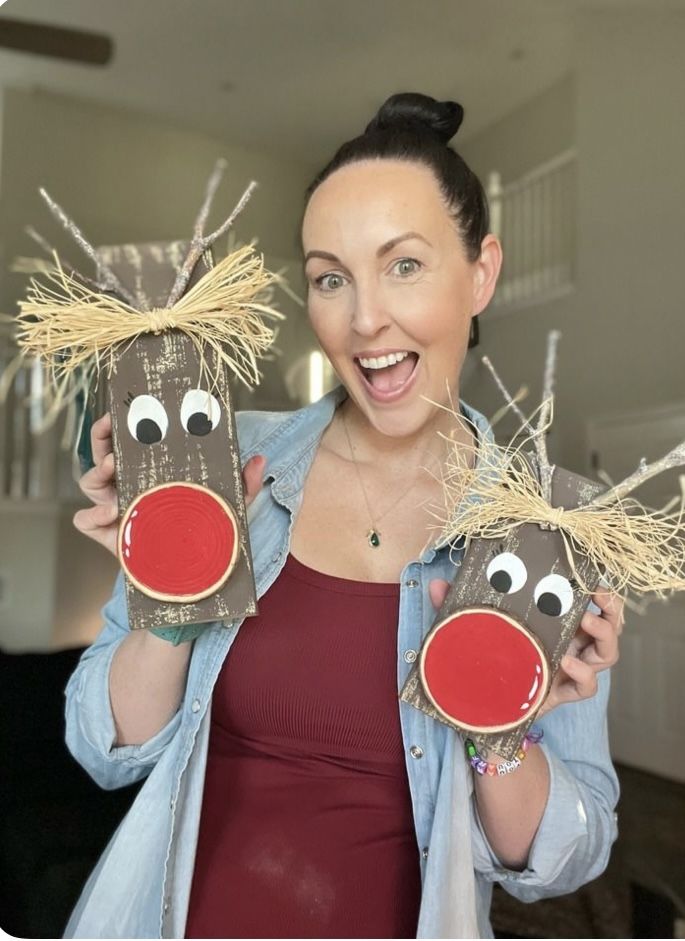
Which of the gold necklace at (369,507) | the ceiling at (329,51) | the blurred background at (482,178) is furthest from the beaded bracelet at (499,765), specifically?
the ceiling at (329,51)

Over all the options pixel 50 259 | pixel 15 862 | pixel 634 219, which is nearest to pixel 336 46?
pixel 634 219

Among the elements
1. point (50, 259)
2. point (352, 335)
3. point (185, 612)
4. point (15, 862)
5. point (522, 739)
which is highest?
point (50, 259)

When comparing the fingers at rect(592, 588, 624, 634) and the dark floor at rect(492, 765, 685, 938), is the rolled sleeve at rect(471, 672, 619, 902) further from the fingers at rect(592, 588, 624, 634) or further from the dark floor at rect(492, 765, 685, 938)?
the dark floor at rect(492, 765, 685, 938)

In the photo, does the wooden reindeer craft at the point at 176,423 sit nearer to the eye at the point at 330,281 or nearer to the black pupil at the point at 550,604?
the eye at the point at 330,281

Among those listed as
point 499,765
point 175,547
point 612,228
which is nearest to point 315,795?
point 499,765

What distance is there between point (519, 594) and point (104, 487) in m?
0.40

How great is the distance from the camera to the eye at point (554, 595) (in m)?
0.62

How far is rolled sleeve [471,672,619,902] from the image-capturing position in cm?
71

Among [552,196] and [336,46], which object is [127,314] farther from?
[552,196]

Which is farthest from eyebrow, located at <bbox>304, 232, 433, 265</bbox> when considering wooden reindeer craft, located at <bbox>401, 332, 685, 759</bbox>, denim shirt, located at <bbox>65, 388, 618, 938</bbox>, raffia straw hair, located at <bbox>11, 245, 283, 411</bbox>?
denim shirt, located at <bbox>65, 388, 618, 938</bbox>

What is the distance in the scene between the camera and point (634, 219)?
1.43 meters

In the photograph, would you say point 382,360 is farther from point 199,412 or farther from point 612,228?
point 612,228

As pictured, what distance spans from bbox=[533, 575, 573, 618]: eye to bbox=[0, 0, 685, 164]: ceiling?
3.00 ft

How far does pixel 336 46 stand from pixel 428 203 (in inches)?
28.4
